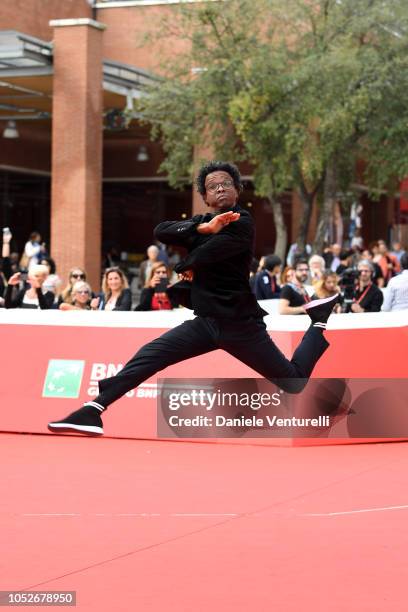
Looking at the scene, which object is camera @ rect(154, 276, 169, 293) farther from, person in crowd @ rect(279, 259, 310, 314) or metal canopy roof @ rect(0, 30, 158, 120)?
metal canopy roof @ rect(0, 30, 158, 120)

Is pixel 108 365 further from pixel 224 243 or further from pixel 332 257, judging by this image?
pixel 332 257

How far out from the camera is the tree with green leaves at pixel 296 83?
2592cm

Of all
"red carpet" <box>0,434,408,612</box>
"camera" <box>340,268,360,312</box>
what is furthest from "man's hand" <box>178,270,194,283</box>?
"camera" <box>340,268,360,312</box>

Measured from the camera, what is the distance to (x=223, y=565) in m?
5.84

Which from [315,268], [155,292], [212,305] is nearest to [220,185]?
[212,305]

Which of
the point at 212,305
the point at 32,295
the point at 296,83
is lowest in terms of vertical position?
the point at 32,295

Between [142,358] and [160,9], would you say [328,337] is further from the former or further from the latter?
[160,9]

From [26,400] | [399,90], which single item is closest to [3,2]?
[399,90]

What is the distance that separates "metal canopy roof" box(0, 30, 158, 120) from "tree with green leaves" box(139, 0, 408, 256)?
1900 millimetres

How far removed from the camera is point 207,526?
270 inches

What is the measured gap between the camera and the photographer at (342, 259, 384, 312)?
14.3 m

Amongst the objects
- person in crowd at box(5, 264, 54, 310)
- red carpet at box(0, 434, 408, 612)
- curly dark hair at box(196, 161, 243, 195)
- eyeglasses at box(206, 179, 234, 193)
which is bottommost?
red carpet at box(0, 434, 408, 612)

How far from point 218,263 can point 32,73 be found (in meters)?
23.0

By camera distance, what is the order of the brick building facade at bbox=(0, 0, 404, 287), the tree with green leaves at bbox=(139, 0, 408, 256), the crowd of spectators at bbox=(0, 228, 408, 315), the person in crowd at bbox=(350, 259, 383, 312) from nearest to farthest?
the crowd of spectators at bbox=(0, 228, 408, 315) < the person in crowd at bbox=(350, 259, 383, 312) < the tree with green leaves at bbox=(139, 0, 408, 256) < the brick building facade at bbox=(0, 0, 404, 287)
